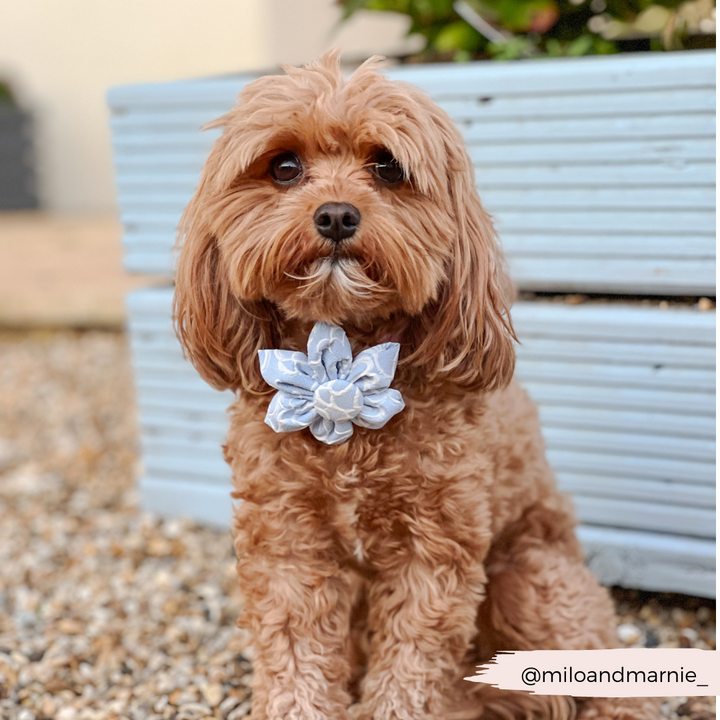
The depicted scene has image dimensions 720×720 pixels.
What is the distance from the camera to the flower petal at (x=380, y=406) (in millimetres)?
1650

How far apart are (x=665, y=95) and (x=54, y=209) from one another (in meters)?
6.89

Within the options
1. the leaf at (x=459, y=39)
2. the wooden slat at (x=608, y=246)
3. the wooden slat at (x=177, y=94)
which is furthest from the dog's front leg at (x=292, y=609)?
the leaf at (x=459, y=39)

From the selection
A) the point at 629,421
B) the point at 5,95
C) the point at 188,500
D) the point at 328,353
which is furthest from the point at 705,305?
the point at 5,95

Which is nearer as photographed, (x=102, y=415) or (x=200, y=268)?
(x=200, y=268)

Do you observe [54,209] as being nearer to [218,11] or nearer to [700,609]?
[218,11]

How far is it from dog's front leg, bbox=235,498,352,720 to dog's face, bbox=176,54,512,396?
39cm

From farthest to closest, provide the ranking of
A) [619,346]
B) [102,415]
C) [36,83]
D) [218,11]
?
[36,83], [218,11], [102,415], [619,346]

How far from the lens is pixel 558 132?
245cm

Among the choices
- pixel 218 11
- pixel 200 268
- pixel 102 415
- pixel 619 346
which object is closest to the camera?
pixel 200 268

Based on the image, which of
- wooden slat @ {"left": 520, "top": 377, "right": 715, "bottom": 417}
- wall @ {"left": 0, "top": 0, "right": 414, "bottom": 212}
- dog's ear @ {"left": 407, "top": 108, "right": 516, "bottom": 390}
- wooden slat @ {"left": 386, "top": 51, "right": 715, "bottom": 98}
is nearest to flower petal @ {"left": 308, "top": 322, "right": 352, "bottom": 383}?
dog's ear @ {"left": 407, "top": 108, "right": 516, "bottom": 390}

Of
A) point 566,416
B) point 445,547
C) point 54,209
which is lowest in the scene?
point 445,547

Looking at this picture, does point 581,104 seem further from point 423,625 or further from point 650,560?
point 423,625

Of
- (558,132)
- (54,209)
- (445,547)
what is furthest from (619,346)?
(54,209)

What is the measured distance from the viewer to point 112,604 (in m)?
2.74
